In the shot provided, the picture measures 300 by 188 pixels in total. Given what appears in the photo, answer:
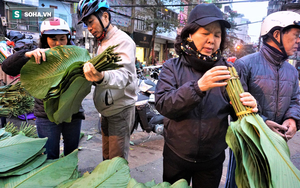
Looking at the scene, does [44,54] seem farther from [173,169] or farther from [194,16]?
[173,169]

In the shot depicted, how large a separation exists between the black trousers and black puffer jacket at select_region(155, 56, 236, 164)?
0.15 ft

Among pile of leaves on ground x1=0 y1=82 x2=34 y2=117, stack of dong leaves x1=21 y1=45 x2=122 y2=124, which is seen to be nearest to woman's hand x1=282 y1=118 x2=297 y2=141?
stack of dong leaves x1=21 y1=45 x2=122 y2=124

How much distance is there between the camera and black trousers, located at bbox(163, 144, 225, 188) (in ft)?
4.31

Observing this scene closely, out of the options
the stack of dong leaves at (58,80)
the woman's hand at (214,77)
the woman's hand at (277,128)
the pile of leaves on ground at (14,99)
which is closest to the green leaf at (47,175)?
the stack of dong leaves at (58,80)

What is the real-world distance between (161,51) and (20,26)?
16.4m

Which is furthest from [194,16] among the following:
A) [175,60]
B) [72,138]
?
[72,138]

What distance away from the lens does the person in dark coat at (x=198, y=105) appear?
3.97 ft

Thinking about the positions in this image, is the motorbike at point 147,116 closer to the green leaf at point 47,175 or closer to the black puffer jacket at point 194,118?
the black puffer jacket at point 194,118

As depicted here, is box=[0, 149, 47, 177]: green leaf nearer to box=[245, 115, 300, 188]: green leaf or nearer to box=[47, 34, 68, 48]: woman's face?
box=[47, 34, 68, 48]: woman's face

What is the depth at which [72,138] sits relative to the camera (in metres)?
1.89

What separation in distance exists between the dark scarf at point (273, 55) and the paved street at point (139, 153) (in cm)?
169

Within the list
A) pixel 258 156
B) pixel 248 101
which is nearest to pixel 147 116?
pixel 248 101

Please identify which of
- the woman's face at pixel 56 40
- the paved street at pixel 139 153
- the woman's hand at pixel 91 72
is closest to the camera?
the woman's hand at pixel 91 72

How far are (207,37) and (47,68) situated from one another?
3.59 feet
